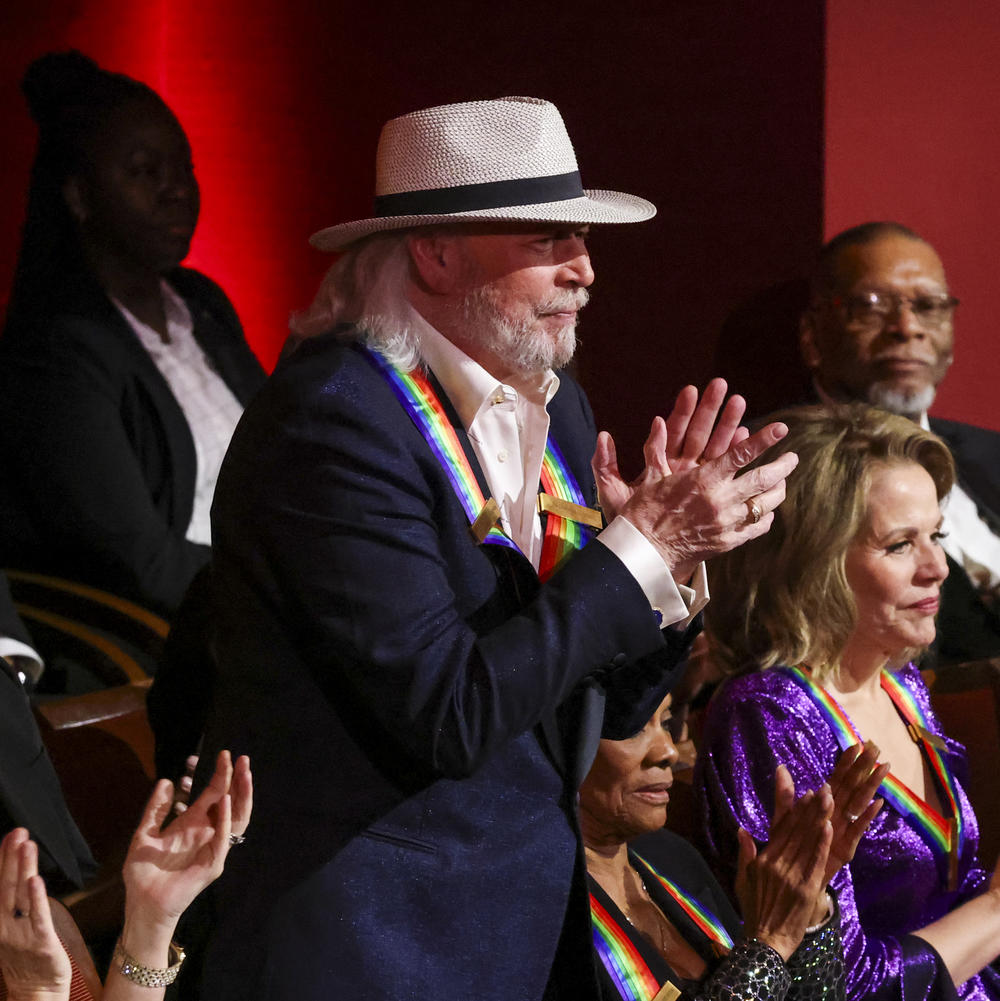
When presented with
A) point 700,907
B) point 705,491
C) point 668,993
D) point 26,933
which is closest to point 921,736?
point 700,907

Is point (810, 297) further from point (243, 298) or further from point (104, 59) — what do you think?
point (104, 59)

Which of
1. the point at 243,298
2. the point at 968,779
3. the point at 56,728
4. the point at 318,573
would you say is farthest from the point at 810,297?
the point at 318,573

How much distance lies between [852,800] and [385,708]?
0.74 metres

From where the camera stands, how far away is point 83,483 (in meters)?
3.42

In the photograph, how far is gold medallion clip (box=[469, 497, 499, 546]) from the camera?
1662 mm

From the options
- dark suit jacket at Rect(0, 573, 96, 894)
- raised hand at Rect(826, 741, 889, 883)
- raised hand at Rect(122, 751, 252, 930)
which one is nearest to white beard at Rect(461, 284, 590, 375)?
raised hand at Rect(122, 751, 252, 930)

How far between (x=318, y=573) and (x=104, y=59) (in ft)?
9.18

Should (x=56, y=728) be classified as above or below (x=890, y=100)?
below

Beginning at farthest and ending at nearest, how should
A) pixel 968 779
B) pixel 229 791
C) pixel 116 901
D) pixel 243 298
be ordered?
pixel 243 298 < pixel 968 779 < pixel 116 901 < pixel 229 791

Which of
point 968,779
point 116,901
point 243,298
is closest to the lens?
point 116,901

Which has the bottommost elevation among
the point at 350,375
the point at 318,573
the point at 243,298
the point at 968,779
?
the point at 968,779

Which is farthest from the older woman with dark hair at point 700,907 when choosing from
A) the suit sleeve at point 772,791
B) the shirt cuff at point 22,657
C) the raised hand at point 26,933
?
the shirt cuff at point 22,657

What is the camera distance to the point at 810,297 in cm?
350

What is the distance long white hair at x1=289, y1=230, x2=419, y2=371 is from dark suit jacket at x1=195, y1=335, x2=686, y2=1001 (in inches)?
2.3
